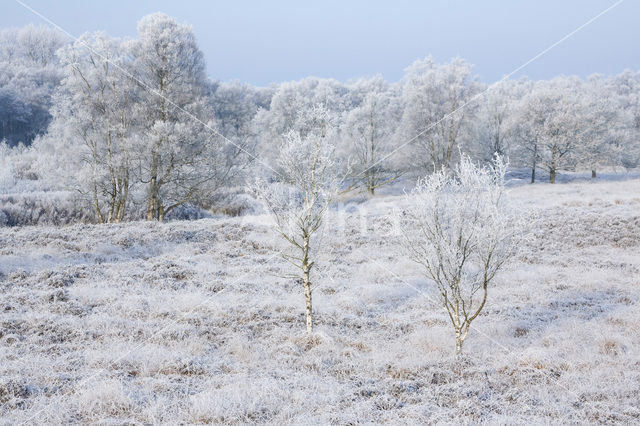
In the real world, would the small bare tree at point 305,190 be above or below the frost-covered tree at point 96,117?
below

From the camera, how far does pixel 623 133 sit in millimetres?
49688

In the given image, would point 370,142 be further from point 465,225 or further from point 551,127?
point 465,225

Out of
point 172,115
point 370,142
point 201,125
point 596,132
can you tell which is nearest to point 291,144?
point 201,125

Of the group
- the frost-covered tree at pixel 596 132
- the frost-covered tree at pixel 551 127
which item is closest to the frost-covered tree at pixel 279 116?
the frost-covered tree at pixel 551 127

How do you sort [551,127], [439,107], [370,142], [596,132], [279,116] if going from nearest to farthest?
1. [279,116]
2. [439,107]
3. [370,142]
4. [551,127]
5. [596,132]

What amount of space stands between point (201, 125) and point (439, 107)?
80.2 feet

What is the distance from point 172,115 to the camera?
2278cm

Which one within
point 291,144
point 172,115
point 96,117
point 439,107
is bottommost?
point 291,144

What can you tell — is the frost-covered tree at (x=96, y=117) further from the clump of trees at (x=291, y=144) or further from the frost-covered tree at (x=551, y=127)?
the frost-covered tree at (x=551, y=127)

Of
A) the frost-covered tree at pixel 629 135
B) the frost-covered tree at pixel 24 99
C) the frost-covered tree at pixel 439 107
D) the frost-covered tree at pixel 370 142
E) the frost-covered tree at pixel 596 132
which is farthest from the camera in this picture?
the frost-covered tree at pixel 24 99

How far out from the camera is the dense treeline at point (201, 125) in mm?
22016

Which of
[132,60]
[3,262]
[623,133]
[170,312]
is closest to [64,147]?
[132,60]

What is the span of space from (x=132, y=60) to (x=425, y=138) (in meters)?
27.2

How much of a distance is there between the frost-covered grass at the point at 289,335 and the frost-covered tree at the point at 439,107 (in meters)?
18.6
